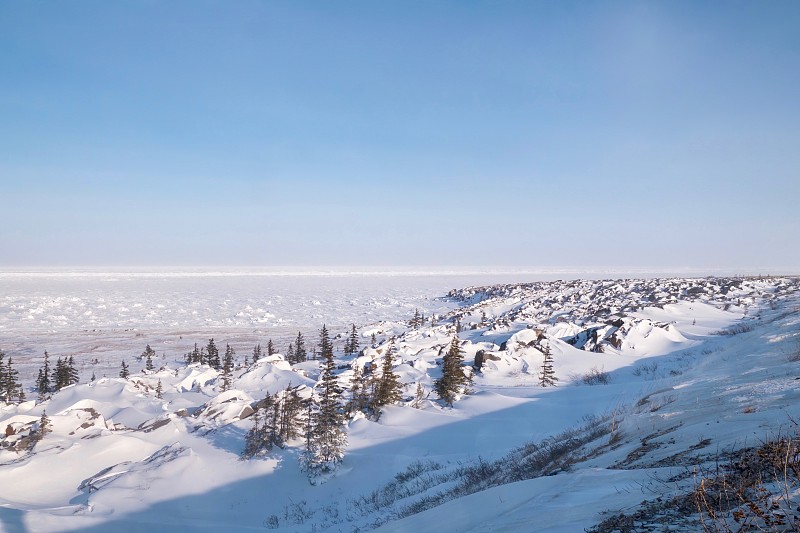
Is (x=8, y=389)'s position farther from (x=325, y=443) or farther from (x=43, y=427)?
(x=325, y=443)

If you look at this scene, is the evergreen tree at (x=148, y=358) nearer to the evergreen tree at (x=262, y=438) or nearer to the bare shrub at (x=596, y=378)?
the evergreen tree at (x=262, y=438)

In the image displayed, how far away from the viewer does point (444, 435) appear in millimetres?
17656

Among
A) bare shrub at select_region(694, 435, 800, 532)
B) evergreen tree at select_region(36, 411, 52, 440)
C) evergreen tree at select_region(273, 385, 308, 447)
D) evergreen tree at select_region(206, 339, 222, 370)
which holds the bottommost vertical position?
evergreen tree at select_region(206, 339, 222, 370)

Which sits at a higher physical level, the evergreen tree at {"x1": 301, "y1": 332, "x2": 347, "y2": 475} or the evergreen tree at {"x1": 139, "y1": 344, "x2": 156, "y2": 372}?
the evergreen tree at {"x1": 301, "y1": 332, "x2": 347, "y2": 475}

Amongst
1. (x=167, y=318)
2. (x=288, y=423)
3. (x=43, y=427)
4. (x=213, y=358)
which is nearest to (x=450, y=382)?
(x=288, y=423)

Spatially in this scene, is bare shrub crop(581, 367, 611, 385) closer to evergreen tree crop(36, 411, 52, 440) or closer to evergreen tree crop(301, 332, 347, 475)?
Result: evergreen tree crop(301, 332, 347, 475)

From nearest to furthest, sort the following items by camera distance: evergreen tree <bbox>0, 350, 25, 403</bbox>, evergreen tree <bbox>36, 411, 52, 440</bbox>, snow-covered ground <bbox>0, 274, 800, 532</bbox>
A: snow-covered ground <bbox>0, 274, 800, 532</bbox> < evergreen tree <bbox>36, 411, 52, 440</bbox> < evergreen tree <bbox>0, 350, 25, 403</bbox>

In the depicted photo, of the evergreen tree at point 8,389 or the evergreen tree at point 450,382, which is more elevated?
the evergreen tree at point 450,382

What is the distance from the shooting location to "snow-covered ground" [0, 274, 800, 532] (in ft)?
20.1

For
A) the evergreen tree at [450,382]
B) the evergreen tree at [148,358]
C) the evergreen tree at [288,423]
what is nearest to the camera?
the evergreen tree at [288,423]

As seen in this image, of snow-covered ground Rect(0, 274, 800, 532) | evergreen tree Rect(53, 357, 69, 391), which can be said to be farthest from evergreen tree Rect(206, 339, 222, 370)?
evergreen tree Rect(53, 357, 69, 391)

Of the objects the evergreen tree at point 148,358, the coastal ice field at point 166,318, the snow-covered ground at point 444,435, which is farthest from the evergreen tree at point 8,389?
the evergreen tree at point 148,358

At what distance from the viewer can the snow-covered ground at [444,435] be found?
6.12m

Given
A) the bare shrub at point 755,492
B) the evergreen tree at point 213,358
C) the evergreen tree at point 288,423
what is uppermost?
the bare shrub at point 755,492
